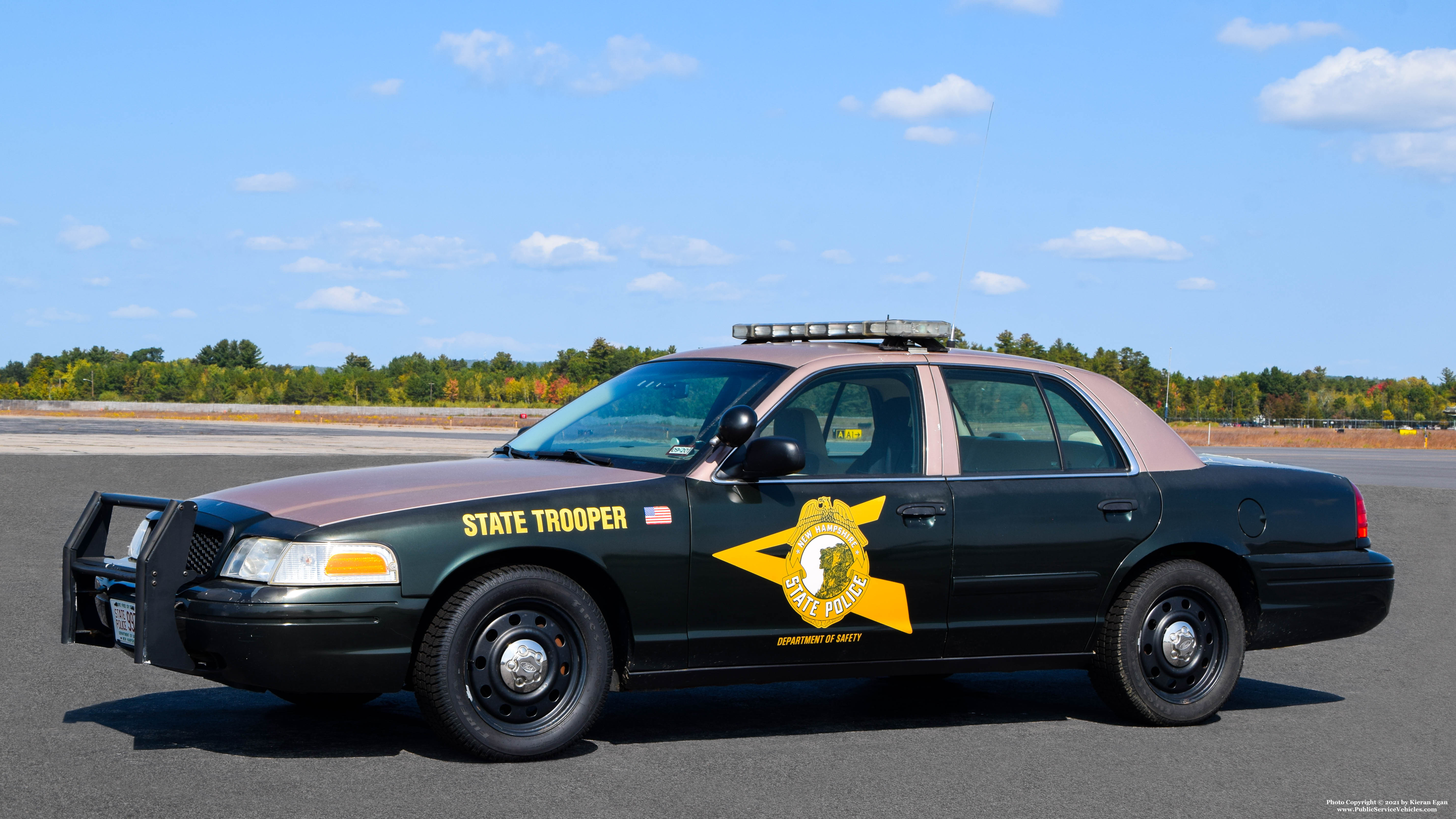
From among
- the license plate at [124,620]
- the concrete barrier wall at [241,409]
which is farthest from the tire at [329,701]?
the concrete barrier wall at [241,409]

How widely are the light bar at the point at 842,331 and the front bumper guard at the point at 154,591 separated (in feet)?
9.22

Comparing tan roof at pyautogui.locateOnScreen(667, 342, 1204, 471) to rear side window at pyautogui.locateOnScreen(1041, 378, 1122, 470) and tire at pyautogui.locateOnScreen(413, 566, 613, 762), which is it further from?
tire at pyautogui.locateOnScreen(413, 566, 613, 762)

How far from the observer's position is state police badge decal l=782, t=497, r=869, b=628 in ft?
18.3

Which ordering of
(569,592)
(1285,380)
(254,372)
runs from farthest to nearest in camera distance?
1. (1285,380)
2. (254,372)
3. (569,592)

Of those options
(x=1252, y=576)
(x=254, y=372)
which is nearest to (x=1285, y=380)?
(x=254, y=372)

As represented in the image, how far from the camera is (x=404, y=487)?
5.29 metres

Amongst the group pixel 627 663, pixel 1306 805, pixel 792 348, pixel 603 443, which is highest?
pixel 792 348

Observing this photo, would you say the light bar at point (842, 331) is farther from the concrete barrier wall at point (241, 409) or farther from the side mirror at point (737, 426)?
the concrete barrier wall at point (241, 409)

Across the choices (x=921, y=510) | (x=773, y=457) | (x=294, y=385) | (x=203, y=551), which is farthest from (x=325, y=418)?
(x=773, y=457)

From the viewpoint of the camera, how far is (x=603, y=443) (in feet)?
19.6

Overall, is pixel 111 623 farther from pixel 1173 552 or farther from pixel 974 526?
pixel 1173 552

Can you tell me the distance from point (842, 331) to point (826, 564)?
132cm

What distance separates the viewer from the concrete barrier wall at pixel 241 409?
327 feet

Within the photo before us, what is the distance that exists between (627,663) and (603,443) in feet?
3.44
